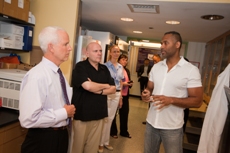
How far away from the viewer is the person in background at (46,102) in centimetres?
119

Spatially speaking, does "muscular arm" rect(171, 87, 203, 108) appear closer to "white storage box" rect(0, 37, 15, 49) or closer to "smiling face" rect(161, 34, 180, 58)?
"smiling face" rect(161, 34, 180, 58)

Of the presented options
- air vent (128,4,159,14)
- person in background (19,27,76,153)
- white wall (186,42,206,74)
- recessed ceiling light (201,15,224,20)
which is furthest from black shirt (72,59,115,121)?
white wall (186,42,206,74)

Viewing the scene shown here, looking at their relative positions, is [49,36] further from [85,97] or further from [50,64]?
[85,97]

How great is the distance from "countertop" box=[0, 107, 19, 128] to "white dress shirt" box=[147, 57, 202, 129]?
4.45ft

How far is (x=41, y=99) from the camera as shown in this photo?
4.00 feet

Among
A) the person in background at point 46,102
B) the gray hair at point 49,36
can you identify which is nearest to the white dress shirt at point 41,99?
the person in background at point 46,102

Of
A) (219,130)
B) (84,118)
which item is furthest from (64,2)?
(219,130)

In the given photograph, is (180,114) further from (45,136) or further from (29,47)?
(29,47)

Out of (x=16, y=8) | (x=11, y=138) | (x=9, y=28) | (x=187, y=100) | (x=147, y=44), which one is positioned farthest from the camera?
(x=147, y=44)

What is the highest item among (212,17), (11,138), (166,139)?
(212,17)

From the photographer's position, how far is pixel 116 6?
2684 millimetres

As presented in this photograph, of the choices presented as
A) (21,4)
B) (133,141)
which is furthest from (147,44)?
(21,4)

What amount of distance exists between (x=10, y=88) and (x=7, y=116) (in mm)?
284

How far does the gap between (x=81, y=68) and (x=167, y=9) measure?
58.2 inches
